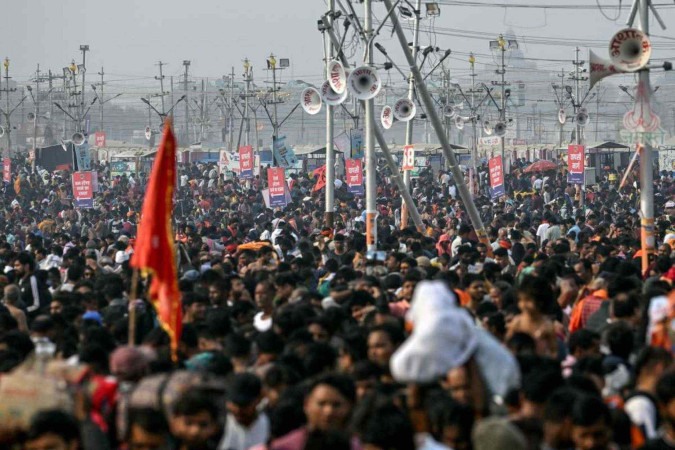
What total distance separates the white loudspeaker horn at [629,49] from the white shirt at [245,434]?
9.54 metres

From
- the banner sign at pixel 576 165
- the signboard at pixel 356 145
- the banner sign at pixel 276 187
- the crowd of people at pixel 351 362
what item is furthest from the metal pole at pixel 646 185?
the signboard at pixel 356 145

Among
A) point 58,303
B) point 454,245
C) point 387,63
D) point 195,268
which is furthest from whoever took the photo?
point 387,63

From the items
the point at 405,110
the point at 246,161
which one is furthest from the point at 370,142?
the point at 246,161

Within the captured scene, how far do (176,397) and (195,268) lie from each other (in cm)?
1023

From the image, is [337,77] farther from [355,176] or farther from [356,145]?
[356,145]

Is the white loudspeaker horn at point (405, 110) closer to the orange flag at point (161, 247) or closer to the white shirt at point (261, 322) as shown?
the white shirt at point (261, 322)

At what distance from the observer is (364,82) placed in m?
22.4

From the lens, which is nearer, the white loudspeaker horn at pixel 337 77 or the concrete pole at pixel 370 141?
the concrete pole at pixel 370 141

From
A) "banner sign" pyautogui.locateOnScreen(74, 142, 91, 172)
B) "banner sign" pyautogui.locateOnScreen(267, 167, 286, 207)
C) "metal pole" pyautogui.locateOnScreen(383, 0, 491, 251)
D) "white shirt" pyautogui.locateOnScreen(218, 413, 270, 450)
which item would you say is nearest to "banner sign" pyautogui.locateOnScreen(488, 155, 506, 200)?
"banner sign" pyautogui.locateOnScreen(267, 167, 286, 207)

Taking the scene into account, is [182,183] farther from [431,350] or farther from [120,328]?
[431,350]

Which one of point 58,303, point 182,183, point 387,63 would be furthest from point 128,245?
point 182,183

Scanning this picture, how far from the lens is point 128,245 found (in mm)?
20359

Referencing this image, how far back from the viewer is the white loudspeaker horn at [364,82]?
22219mm

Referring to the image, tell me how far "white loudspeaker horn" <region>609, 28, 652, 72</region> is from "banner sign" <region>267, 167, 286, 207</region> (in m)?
15.6
